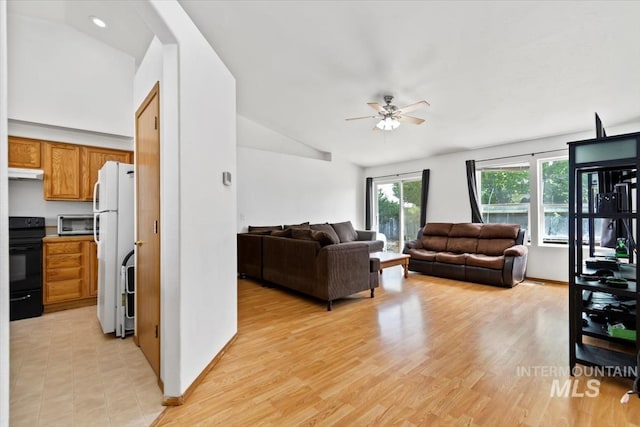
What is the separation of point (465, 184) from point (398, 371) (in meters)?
4.90

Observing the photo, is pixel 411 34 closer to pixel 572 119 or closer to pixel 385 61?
pixel 385 61

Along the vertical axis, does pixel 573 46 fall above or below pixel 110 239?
above

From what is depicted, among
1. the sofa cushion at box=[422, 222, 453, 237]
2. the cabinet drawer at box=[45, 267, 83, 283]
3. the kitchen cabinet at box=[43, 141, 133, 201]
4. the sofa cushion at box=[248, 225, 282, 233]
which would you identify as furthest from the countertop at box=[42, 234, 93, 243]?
the sofa cushion at box=[422, 222, 453, 237]

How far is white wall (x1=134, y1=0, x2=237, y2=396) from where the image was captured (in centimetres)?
178

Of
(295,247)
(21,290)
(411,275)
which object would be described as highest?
(295,247)

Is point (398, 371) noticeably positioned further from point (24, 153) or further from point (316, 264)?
point (24, 153)

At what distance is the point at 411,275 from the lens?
17.3ft

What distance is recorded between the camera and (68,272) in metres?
3.64

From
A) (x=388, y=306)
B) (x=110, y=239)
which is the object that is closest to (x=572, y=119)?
(x=388, y=306)

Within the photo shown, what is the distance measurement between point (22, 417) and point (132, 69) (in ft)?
15.1

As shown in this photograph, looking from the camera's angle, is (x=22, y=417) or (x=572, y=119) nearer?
(x=22, y=417)

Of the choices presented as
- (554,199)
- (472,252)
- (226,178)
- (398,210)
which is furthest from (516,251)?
(226,178)

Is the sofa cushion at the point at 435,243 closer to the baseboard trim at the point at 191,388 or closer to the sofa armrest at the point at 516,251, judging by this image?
the sofa armrest at the point at 516,251

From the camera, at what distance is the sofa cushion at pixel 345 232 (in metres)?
6.69
